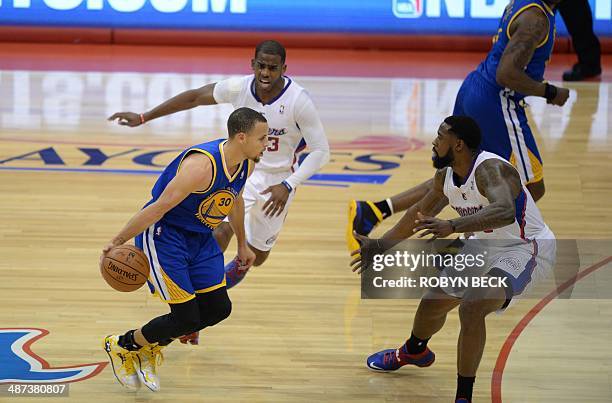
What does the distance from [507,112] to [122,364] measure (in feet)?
9.82

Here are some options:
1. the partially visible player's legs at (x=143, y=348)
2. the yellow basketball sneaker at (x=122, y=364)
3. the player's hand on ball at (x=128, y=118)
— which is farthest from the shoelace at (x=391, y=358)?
the player's hand on ball at (x=128, y=118)

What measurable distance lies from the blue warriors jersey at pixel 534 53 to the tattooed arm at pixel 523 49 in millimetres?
43

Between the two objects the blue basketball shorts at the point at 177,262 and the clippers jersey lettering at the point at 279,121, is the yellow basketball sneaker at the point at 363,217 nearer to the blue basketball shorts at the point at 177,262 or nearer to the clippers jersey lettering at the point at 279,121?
the clippers jersey lettering at the point at 279,121

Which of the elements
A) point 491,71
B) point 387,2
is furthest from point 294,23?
point 491,71

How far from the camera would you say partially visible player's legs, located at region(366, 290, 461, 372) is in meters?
5.29

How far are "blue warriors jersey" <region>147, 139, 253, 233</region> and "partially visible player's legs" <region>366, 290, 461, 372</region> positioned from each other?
3.68 feet

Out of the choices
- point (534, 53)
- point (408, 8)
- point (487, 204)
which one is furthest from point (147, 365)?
point (408, 8)

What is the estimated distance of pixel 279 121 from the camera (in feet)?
20.6

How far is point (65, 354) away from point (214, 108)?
685 centimetres

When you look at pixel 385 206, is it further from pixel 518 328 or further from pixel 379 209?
pixel 518 328

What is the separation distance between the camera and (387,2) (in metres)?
15.0

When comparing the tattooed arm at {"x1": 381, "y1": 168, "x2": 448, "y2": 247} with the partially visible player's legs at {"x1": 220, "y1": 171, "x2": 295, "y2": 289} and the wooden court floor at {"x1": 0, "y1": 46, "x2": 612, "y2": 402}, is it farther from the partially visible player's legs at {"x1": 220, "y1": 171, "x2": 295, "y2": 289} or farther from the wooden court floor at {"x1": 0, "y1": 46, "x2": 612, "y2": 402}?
the partially visible player's legs at {"x1": 220, "y1": 171, "x2": 295, "y2": 289}

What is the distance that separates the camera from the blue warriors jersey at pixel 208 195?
498 cm

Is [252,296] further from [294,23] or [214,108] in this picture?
[294,23]
